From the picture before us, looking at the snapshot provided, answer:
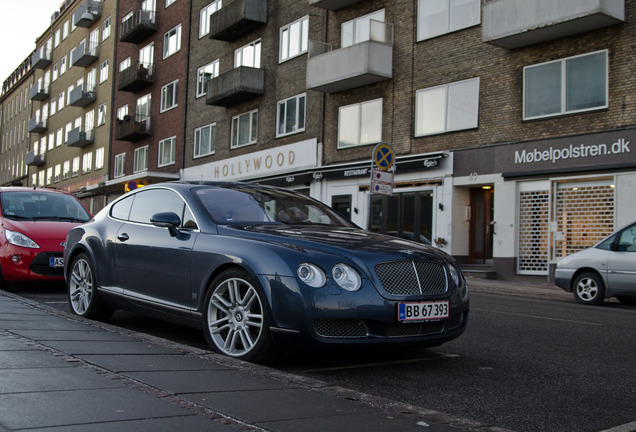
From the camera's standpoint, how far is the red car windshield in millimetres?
10812

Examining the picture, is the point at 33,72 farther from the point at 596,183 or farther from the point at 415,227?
the point at 596,183

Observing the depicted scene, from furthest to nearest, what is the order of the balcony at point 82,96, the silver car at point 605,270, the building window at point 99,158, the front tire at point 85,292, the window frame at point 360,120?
the balcony at point 82,96 → the building window at point 99,158 → the window frame at point 360,120 → the silver car at point 605,270 → the front tire at point 85,292

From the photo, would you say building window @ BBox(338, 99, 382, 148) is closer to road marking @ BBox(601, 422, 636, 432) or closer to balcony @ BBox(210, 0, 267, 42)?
balcony @ BBox(210, 0, 267, 42)

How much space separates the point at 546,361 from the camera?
5938 mm

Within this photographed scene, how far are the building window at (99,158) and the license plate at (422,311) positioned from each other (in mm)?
47846

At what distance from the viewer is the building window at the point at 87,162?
5295cm

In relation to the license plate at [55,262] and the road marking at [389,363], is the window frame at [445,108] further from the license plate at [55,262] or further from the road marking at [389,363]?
the road marking at [389,363]

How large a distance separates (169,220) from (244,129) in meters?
27.1

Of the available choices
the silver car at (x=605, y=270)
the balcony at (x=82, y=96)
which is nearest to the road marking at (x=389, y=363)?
the silver car at (x=605, y=270)

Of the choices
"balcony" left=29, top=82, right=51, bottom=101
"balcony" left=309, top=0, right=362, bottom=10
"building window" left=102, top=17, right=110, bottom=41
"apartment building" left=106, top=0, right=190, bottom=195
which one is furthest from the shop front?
"balcony" left=29, top=82, right=51, bottom=101

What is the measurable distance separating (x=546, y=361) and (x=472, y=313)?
11.5 ft

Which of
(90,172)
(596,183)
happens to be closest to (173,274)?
(596,183)

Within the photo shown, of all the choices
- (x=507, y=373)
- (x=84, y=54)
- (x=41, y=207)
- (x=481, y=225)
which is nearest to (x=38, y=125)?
(x=84, y=54)

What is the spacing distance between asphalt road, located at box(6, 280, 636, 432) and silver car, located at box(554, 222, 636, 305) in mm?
4779
